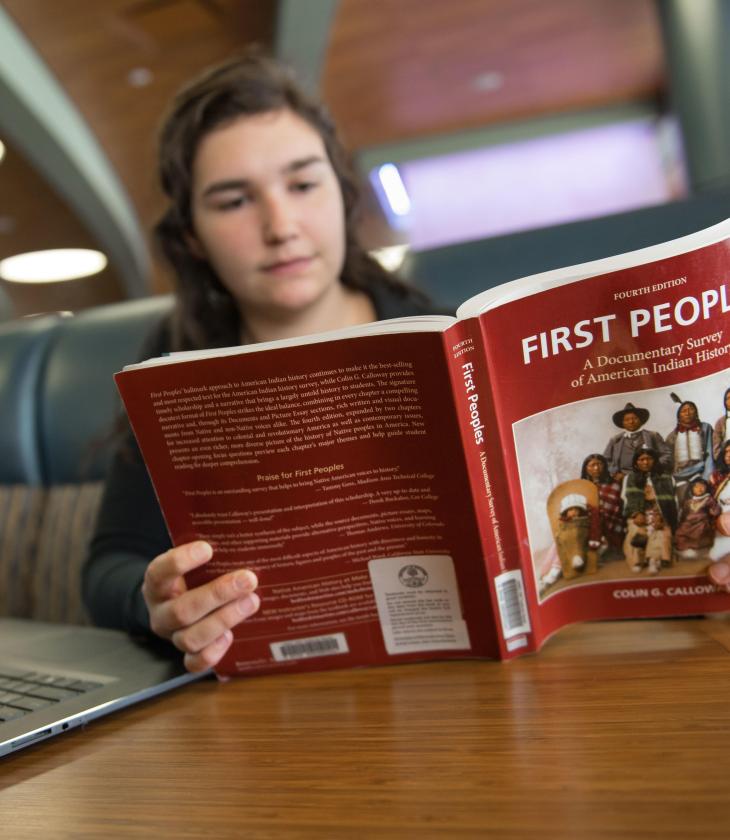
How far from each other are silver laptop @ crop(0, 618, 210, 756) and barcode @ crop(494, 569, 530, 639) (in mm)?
299

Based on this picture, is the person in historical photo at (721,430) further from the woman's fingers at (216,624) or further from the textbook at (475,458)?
the woman's fingers at (216,624)

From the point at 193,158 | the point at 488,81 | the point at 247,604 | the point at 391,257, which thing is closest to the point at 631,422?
the point at 247,604

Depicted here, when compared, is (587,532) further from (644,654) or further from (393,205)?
(393,205)

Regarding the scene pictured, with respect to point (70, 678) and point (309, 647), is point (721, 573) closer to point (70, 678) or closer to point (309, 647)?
point (309, 647)

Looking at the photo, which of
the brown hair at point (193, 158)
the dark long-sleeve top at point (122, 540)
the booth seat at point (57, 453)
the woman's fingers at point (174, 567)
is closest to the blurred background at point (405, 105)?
the booth seat at point (57, 453)

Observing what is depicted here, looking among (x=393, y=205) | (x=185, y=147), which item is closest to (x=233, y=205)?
(x=185, y=147)

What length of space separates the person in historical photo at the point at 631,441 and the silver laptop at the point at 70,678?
1.42 feet

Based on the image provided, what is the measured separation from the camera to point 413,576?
2.33 feet

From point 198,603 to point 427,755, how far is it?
268 millimetres

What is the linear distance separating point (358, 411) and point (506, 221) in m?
7.68

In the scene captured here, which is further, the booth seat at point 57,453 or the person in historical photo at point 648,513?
the booth seat at point 57,453

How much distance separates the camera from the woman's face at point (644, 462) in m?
0.68

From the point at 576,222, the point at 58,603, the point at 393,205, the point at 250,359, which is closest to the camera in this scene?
the point at 250,359

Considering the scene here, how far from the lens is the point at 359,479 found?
0.68 meters
